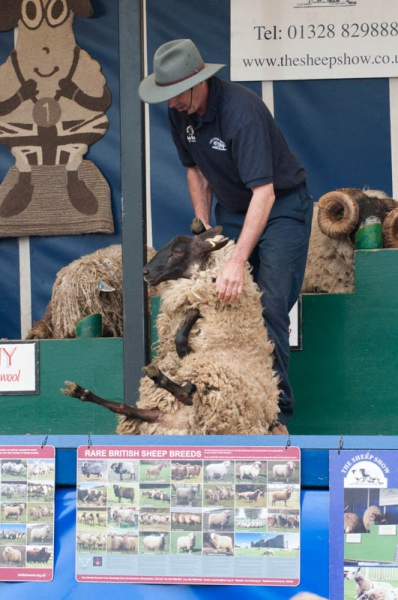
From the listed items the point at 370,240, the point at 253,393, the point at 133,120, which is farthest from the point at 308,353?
the point at 133,120

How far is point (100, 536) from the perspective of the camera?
2922mm

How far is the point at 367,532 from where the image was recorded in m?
2.77

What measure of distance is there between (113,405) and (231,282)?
0.74 meters

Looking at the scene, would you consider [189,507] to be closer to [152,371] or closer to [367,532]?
[367,532]

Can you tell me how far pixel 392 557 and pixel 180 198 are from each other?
4.14m

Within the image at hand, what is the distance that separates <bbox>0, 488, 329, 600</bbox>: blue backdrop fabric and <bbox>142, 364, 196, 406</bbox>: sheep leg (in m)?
0.71

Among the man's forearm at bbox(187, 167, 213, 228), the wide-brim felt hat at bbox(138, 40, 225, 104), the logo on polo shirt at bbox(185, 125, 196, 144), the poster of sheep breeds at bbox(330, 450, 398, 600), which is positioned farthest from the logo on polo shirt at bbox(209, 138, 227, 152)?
the poster of sheep breeds at bbox(330, 450, 398, 600)

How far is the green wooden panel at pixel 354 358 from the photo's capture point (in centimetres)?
473

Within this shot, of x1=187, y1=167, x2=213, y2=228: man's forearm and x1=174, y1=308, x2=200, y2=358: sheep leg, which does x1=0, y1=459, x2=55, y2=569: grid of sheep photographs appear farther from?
x1=187, y1=167, x2=213, y2=228: man's forearm

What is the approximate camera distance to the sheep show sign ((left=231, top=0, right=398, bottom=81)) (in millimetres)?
6180

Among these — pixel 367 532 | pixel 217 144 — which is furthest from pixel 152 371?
pixel 217 144

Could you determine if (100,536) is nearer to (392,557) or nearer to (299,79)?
(392,557)

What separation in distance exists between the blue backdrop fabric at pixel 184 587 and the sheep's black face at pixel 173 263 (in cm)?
Result: 138

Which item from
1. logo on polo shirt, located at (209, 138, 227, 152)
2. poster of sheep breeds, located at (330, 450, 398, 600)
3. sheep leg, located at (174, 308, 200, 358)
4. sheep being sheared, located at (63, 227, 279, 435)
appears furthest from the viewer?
logo on polo shirt, located at (209, 138, 227, 152)
